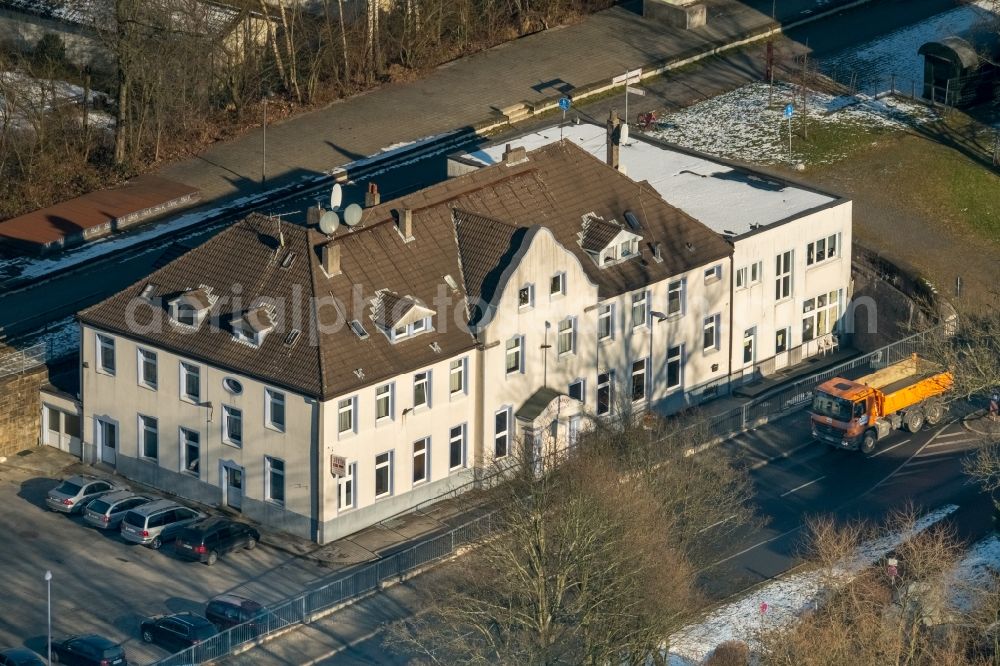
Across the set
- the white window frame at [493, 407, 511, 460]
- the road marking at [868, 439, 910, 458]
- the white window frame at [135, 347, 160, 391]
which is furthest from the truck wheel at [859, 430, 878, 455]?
the white window frame at [135, 347, 160, 391]

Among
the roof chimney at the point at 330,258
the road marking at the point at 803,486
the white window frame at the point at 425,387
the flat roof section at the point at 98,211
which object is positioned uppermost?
the roof chimney at the point at 330,258

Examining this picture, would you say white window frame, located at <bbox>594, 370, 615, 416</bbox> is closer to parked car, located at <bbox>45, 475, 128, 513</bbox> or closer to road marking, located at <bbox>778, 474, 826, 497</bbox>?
road marking, located at <bbox>778, 474, 826, 497</bbox>

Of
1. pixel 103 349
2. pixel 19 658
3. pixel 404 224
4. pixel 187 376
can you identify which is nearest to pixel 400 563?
pixel 187 376

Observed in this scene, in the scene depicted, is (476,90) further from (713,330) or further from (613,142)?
(713,330)

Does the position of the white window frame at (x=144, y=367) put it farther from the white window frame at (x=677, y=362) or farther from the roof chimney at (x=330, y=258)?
the white window frame at (x=677, y=362)

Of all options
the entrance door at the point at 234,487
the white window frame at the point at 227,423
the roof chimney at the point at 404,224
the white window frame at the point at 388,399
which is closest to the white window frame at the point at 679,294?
the roof chimney at the point at 404,224

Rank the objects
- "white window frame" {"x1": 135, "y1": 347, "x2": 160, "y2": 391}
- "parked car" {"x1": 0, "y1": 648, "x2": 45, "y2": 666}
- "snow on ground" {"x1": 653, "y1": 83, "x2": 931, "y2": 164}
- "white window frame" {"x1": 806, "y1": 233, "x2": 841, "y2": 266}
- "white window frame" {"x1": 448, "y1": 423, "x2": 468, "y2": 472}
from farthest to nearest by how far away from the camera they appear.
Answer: "snow on ground" {"x1": 653, "y1": 83, "x2": 931, "y2": 164}
"white window frame" {"x1": 806, "y1": 233, "x2": 841, "y2": 266}
"white window frame" {"x1": 448, "y1": 423, "x2": 468, "y2": 472}
"white window frame" {"x1": 135, "y1": 347, "x2": 160, "y2": 391}
"parked car" {"x1": 0, "y1": 648, "x2": 45, "y2": 666}
